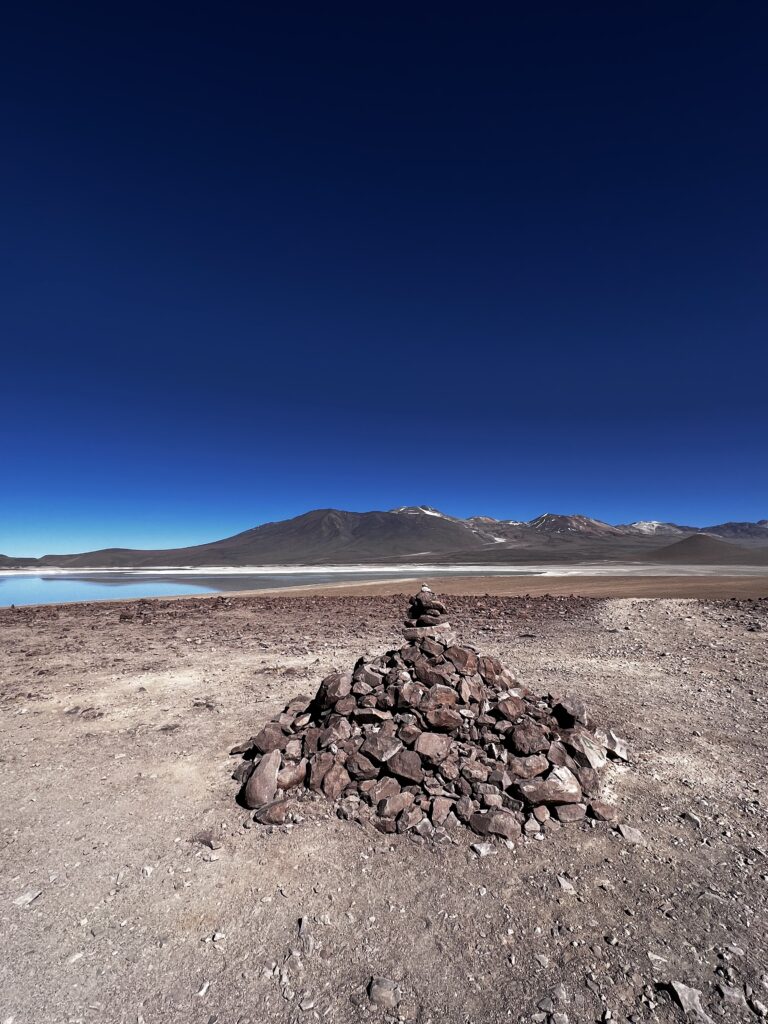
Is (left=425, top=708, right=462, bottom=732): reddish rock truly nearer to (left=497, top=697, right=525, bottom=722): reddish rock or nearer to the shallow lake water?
(left=497, top=697, right=525, bottom=722): reddish rock

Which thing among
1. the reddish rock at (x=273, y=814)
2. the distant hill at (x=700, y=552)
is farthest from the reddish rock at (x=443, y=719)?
the distant hill at (x=700, y=552)

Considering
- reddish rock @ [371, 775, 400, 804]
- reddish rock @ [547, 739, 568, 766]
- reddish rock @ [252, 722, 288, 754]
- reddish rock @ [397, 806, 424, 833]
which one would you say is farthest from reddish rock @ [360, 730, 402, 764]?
reddish rock @ [547, 739, 568, 766]

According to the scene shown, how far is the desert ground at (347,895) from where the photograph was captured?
3.21m

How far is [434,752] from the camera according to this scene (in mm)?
5414

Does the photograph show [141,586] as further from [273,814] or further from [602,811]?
[602,811]

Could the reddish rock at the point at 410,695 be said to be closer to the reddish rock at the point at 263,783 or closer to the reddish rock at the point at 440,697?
the reddish rock at the point at 440,697

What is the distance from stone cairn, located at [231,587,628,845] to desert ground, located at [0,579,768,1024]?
231mm

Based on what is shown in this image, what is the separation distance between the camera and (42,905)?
4.10 metres

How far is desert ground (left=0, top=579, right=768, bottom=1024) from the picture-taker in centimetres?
321

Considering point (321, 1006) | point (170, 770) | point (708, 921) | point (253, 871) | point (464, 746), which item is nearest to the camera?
point (321, 1006)

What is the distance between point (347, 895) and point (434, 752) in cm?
164

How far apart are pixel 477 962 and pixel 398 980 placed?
0.58 meters

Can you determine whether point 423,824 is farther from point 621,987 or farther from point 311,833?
point 621,987

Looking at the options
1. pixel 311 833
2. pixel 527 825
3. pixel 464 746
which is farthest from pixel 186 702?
pixel 527 825
